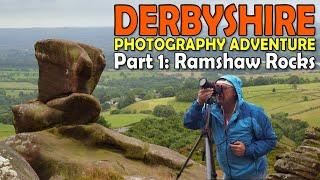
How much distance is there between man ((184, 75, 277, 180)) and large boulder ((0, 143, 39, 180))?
395 cm

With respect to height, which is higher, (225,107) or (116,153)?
(225,107)

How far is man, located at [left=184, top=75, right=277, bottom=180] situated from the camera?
7.21 metres

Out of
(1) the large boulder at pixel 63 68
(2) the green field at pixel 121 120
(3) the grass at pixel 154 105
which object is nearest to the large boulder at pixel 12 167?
(1) the large boulder at pixel 63 68

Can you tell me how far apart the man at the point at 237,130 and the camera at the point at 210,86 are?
11cm

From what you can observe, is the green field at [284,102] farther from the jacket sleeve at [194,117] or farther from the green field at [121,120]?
the jacket sleeve at [194,117]

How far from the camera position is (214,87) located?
23.0ft

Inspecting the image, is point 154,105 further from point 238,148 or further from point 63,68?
point 238,148

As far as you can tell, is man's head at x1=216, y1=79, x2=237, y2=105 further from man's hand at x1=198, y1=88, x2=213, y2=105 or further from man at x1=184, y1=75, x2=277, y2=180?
man's hand at x1=198, y1=88, x2=213, y2=105

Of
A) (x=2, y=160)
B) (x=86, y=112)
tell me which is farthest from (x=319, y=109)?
(x=2, y=160)

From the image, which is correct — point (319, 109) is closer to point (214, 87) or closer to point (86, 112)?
point (86, 112)

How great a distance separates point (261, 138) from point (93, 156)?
32.6ft

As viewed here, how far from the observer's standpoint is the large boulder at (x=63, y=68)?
18250 mm

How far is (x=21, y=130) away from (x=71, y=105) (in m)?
2.15

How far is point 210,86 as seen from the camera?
6934 millimetres
